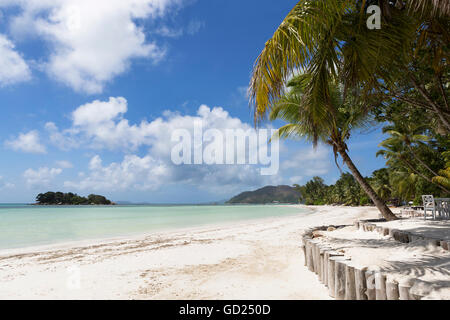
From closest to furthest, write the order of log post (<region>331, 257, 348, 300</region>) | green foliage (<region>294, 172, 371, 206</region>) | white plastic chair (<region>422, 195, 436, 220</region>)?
log post (<region>331, 257, 348, 300</region>) → white plastic chair (<region>422, 195, 436, 220</region>) → green foliage (<region>294, 172, 371, 206</region>)

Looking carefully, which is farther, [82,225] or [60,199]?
[60,199]

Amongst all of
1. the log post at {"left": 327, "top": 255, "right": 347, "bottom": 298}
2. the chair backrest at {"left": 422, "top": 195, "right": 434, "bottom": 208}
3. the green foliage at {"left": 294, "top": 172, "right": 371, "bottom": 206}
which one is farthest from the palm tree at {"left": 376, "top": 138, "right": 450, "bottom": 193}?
the log post at {"left": 327, "top": 255, "right": 347, "bottom": 298}

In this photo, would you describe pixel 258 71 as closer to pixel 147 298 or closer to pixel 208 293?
pixel 208 293

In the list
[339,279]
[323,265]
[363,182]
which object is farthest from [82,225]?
[339,279]

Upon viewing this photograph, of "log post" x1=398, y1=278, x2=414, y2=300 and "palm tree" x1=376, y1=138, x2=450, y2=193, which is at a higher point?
"palm tree" x1=376, y1=138, x2=450, y2=193

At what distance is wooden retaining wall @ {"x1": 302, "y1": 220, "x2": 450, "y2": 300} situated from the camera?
2.72m

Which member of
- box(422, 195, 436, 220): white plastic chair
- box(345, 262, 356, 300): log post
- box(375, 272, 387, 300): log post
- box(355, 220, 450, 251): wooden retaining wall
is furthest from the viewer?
box(422, 195, 436, 220): white plastic chair

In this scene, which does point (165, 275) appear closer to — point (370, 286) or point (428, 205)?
point (370, 286)

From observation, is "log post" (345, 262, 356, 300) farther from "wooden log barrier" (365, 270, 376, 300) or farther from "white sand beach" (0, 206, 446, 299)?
"white sand beach" (0, 206, 446, 299)

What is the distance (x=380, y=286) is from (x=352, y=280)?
0.46 meters

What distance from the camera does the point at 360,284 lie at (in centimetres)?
321

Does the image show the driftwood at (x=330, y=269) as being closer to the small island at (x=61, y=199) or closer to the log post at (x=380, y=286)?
the log post at (x=380, y=286)

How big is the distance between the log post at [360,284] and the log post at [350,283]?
6cm

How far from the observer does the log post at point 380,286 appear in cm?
289
